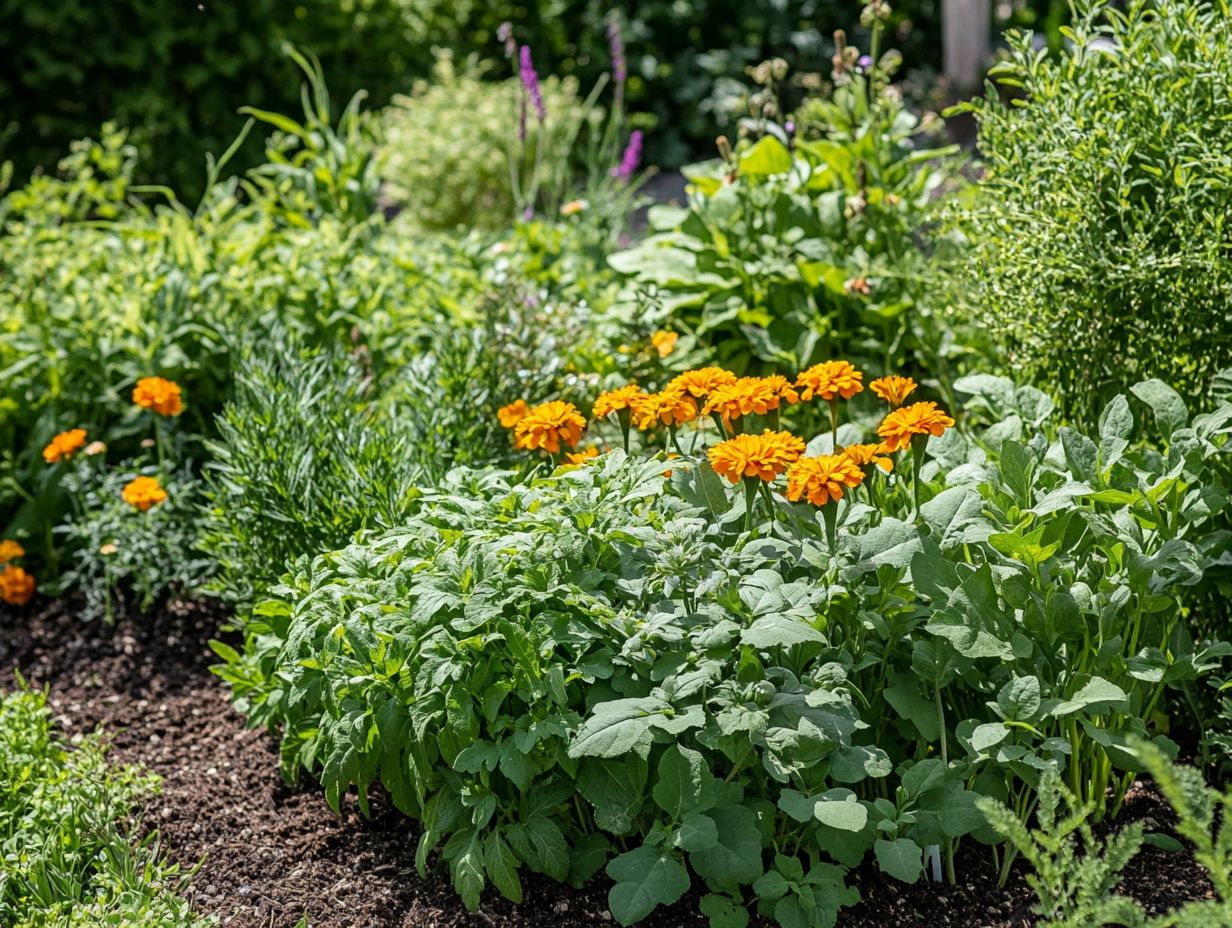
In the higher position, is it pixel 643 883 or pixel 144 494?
pixel 144 494

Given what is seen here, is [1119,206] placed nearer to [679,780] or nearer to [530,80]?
[679,780]

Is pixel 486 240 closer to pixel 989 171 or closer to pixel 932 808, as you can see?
pixel 989 171

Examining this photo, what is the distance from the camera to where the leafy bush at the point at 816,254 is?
3.42m

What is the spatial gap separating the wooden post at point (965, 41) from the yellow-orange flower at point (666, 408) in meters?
5.32

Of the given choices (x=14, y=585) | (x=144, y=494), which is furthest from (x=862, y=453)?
(x=14, y=585)

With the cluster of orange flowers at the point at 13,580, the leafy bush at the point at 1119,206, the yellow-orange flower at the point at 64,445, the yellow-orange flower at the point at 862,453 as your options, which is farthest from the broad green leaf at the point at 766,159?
the cluster of orange flowers at the point at 13,580

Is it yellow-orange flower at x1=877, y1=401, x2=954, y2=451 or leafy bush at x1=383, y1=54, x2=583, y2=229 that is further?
leafy bush at x1=383, y1=54, x2=583, y2=229

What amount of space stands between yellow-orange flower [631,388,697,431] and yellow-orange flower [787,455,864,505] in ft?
1.21

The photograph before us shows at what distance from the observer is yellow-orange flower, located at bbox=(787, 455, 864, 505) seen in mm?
2076

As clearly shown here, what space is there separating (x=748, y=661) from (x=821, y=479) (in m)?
0.32

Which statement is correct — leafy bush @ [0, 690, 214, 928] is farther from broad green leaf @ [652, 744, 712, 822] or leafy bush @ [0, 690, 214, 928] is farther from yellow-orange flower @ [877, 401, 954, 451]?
yellow-orange flower @ [877, 401, 954, 451]

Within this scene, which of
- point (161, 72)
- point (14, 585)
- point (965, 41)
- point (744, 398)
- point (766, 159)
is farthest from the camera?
point (965, 41)

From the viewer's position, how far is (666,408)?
2396 mm

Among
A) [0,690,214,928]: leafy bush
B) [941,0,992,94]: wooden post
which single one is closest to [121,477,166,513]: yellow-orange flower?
[0,690,214,928]: leafy bush
